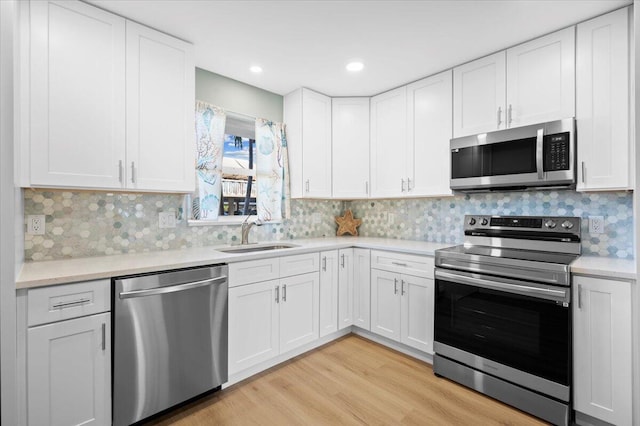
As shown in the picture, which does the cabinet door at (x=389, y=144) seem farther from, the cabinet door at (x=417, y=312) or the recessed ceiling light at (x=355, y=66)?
the cabinet door at (x=417, y=312)

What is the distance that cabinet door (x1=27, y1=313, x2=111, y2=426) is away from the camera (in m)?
1.45

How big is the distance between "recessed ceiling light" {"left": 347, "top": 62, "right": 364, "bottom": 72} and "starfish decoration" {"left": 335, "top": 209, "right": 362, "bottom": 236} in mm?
1669

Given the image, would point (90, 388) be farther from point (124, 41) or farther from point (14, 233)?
point (124, 41)

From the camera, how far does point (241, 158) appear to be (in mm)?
3061

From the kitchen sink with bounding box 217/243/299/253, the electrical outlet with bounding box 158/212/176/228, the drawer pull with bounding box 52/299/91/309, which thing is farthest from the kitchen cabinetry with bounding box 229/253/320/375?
the drawer pull with bounding box 52/299/91/309

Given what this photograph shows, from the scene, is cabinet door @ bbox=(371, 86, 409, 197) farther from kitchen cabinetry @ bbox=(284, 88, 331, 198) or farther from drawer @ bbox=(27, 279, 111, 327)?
drawer @ bbox=(27, 279, 111, 327)

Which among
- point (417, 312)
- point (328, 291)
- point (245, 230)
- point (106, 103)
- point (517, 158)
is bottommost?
point (417, 312)

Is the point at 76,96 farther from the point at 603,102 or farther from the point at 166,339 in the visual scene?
the point at 603,102

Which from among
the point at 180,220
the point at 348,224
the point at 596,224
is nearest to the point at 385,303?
the point at 348,224

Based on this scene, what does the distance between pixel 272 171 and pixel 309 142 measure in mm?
500

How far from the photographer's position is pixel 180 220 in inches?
100

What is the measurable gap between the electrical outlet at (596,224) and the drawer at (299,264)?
2075 mm

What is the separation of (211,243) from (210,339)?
0.93 meters

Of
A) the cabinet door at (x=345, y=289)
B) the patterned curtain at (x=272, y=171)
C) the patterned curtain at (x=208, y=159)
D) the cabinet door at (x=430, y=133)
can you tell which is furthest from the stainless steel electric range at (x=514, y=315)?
the patterned curtain at (x=208, y=159)
